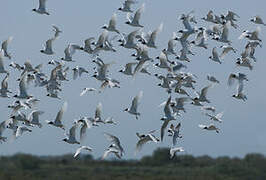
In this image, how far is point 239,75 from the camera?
3562cm

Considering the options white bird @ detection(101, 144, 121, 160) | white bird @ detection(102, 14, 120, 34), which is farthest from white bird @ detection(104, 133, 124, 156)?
white bird @ detection(102, 14, 120, 34)

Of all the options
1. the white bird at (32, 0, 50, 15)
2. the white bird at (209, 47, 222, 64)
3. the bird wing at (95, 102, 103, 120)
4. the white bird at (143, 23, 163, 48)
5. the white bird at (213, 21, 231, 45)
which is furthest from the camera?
the white bird at (32, 0, 50, 15)

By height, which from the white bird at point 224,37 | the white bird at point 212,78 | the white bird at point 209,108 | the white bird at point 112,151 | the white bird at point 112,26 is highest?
the white bird at point 112,26

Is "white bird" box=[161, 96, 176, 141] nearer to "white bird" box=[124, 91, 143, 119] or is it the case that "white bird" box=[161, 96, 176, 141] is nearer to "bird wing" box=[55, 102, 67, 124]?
"white bird" box=[124, 91, 143, 119]

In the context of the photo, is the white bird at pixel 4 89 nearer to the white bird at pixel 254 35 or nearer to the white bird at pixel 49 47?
the white bird at pixel 49 47

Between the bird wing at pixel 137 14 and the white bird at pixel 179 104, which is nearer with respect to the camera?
the white bird at pixel 179 104

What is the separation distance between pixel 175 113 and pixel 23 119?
18.4 ft

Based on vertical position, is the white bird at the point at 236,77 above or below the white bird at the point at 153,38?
below

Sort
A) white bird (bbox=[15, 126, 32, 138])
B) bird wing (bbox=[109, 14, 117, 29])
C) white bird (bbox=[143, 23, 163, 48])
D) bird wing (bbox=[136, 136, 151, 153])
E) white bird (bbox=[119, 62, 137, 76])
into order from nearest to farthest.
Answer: bird wing (bbox=[136, 136, 151, 153]), white bird (bbox=[143, 23, 163, 48]), bird wing (bbox=[109, 14, 117, 29]), white bird (bbox=[119, 62, 137, 76]), white bird (bbox=[15, 126, 32, 138])

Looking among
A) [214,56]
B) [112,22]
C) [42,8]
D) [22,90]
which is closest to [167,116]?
[112,22]

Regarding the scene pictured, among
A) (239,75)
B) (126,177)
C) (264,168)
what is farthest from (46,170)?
(239,75)

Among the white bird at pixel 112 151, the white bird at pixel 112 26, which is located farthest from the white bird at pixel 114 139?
the white bird at pixel 112 26

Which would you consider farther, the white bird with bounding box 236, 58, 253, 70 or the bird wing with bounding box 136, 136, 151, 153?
the white bird with bounding box 236, 58, 253, 70

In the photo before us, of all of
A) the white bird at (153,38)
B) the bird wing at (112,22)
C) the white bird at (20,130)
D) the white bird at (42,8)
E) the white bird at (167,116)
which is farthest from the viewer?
the white bird at (42,8)
